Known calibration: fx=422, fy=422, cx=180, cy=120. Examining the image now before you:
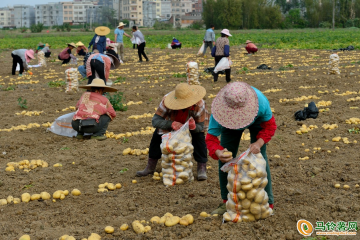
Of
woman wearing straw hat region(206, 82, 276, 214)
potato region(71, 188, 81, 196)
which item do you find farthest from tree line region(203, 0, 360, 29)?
woman wearing straw hat region(206, 82, 276, 214)

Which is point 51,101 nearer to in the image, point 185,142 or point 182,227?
point 185,142

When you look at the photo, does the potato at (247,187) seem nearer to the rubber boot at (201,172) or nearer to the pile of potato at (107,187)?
the rubber boot at (201,172)

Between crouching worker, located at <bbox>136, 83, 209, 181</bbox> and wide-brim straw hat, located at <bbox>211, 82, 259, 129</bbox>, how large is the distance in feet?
4.16

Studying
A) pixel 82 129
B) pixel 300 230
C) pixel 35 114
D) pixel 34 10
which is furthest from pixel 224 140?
pixel 34 10

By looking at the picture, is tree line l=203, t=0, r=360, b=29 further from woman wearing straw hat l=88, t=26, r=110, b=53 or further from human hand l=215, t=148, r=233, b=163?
human hand l=215, t=148, r=233, b=163

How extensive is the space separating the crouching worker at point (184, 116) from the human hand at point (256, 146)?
124 cm

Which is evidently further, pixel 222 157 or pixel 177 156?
pixel 177 156

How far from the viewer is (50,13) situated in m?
164

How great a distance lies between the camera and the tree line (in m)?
78.1

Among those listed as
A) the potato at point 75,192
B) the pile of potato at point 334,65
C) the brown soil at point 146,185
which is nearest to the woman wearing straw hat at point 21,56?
the brown soil at point 146,185

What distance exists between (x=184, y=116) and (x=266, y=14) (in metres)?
78.6

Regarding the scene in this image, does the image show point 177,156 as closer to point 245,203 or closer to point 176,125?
point 176,125

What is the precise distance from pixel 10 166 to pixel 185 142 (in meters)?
2.74

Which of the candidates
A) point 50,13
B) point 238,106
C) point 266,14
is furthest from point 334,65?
point 50,13
